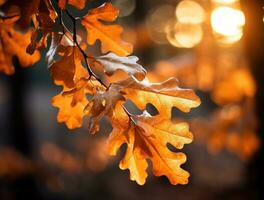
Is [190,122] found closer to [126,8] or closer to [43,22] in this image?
[43,22]

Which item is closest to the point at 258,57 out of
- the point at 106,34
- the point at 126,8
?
the point at 106,34

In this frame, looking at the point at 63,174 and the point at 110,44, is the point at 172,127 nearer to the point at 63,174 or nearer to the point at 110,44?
the point at 110,44

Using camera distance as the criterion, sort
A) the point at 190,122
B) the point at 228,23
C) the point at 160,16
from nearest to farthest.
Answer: the point at 228,23
the point at 190,122
the point at 160,16

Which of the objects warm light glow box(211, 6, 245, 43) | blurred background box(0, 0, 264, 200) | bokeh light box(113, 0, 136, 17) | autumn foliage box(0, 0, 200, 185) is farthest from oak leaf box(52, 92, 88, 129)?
bokeh light box(113, 0, 136, 17)

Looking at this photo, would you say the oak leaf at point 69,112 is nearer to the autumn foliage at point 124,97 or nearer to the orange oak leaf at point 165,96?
the autumn foliage at point 124,97

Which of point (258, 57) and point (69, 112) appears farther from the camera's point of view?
point (258, 57)

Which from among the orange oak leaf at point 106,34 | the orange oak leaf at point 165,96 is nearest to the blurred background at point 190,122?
the orange oak leaf at point 106,34
